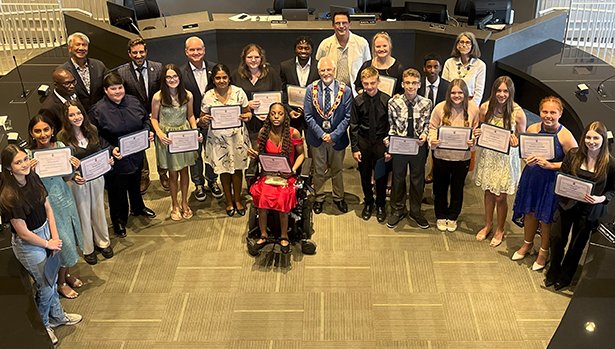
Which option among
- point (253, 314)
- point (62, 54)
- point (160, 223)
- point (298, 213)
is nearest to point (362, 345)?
point (253, 314)

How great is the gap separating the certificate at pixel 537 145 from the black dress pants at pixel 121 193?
2.96 meters

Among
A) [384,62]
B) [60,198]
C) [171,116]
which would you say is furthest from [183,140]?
[384,62]

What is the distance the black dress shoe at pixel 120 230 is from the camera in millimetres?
5262

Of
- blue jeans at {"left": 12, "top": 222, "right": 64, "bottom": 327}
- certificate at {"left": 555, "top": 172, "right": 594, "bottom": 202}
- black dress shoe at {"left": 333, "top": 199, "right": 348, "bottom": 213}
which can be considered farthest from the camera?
black dress shoe at {"left": 333, "top": 199, "right": 348, "bottom": 213}

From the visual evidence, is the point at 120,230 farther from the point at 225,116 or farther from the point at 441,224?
the point at 441,224

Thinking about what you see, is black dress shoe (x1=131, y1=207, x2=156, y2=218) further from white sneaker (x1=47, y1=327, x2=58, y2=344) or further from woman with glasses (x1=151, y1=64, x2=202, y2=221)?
white sneaker (x1=47, y1=327, x2=58, y2=344)

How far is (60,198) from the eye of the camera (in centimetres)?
436

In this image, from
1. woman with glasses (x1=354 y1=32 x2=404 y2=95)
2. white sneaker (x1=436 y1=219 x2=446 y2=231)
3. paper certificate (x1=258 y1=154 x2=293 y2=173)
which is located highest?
woman with glasses (x1=354 y1=32 x2=404 y2=95)

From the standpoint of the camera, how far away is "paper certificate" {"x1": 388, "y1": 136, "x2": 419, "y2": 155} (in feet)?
16.3

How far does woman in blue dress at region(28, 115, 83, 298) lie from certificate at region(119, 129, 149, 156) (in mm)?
475

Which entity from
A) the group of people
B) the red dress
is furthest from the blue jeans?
the red dress

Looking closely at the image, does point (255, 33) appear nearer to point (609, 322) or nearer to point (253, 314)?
point (253, 314)

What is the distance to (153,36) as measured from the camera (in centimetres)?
691

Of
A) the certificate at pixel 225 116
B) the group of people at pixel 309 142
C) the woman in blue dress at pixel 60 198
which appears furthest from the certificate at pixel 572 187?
the woman in blue dress at pixel 60 198
